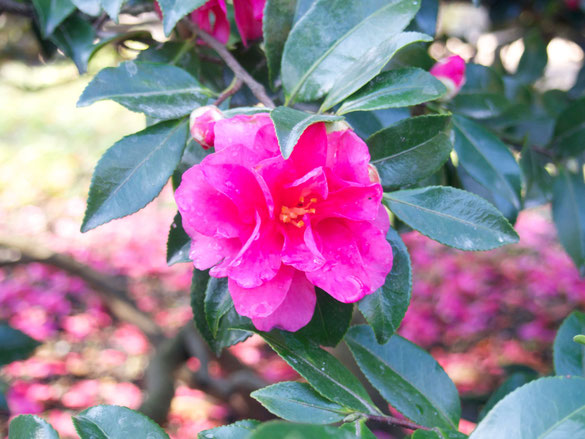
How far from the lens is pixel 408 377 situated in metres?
0.70

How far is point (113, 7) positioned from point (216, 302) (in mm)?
343

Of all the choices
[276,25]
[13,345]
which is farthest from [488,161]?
[13,345]

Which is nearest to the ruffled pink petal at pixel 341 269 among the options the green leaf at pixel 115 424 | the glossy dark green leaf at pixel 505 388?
the green leaf at pixel 115 424

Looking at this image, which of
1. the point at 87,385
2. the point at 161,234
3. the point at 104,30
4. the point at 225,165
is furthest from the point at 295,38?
the point at 161,234

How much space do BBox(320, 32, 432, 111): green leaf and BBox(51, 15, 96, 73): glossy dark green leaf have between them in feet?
1.52

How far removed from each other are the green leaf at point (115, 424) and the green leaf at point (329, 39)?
0.37 metres

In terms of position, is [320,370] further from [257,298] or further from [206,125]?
[206,125]

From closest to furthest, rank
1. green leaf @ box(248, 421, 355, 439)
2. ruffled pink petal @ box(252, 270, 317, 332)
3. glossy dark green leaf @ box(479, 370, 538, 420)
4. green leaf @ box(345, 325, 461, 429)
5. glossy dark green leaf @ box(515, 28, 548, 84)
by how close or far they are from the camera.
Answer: green leaf @ box(248, 421, 355, 439) → ruffled pink petal @ box(252, 270, 317, 332) → green leaf @ box(345, 325, 461, 429) → glossy dark green leaf @ box(479, 370, 538, 420) → glossy dark green leaf @ box(515, 28, 548, 84)

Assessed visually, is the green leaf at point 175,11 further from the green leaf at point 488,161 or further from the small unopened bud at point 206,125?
the green leaf at point 488,161

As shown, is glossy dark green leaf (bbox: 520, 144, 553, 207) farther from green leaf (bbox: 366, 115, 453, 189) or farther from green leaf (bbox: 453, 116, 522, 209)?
green leaf (bbox: 366, 115, 453, 189)

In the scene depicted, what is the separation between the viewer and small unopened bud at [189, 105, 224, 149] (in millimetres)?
561

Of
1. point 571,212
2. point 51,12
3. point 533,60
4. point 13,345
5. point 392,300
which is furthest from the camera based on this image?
point 533,60

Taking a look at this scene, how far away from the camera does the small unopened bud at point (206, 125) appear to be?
56 cm

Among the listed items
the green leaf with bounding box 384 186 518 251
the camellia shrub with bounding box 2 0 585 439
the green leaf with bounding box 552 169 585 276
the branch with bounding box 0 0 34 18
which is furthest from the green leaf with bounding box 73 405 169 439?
the green leaf with bounding box 552 169 585 276
